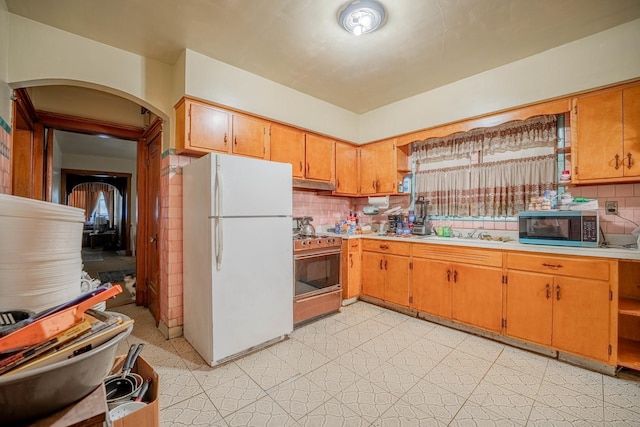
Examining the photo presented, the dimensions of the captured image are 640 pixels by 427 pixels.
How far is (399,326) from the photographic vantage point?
3000 mm

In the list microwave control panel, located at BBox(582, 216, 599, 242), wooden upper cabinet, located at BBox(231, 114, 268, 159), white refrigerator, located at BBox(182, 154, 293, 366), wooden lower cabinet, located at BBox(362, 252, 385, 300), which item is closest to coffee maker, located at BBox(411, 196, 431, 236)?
wooden lower cabinet, located at BBox(362, 252, 385, 300)

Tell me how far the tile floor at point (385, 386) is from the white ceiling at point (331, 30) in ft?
8.91

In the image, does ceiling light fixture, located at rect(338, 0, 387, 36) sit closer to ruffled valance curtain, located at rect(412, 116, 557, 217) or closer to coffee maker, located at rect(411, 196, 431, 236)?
ruffled valance curtain, located at rect(412, 116, 557, 217)

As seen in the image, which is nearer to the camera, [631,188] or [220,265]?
[220,265]

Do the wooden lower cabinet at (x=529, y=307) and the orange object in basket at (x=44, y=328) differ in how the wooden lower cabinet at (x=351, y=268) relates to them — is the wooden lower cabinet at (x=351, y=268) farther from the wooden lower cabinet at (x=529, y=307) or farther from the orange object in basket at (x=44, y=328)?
the orange object in basket at (x=44, y=328)

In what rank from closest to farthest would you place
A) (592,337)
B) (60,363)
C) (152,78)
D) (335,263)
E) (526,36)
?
(60,363) → (592,337) → (526,36) → (152,78) → (335,263)

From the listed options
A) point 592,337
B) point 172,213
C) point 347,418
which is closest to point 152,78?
point 172,213

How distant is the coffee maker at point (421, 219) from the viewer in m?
3.48

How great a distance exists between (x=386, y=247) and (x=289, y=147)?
5.63 feet

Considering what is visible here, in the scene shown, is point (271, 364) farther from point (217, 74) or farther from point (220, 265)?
point (217, 74)

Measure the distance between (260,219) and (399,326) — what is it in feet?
6.21

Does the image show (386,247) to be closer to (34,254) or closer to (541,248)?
(541,248)

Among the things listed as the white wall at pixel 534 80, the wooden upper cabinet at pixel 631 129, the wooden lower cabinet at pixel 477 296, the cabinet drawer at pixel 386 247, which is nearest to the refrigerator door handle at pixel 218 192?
the cabinet drawer at pixel 386 247

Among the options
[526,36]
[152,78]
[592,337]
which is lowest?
[592,337]
